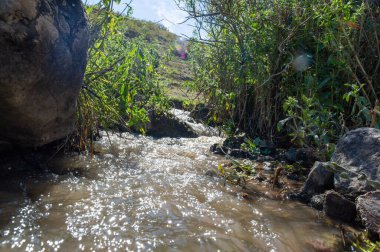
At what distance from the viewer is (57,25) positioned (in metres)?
2.92

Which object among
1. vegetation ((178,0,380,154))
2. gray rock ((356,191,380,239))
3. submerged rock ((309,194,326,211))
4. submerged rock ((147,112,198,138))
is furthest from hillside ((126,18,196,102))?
gray rock ((356,191,380,239))

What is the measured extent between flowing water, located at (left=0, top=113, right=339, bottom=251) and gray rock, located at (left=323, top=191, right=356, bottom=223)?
98 mm

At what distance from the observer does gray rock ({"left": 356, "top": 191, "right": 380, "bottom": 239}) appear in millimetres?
2430

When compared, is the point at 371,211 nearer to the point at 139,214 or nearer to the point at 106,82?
the point at 139,214

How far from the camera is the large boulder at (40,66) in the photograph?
100 inches

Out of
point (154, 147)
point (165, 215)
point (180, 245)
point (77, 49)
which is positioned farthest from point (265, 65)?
point (180, 245)

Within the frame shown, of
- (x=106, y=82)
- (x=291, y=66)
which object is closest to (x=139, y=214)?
(x=106, y=82)

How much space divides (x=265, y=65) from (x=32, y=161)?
3.05 m

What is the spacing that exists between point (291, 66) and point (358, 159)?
6.66 ft

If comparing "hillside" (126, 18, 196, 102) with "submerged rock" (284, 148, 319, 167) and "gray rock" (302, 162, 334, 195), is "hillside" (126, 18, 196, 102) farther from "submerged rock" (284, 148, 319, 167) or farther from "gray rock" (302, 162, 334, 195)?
"gray rock" (302, 162, 334, 195)

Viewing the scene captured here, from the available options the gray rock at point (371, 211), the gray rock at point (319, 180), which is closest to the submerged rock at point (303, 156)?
the gray rock at point (319, 180)

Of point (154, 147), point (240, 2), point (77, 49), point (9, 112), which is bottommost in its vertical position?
point (154, 147)

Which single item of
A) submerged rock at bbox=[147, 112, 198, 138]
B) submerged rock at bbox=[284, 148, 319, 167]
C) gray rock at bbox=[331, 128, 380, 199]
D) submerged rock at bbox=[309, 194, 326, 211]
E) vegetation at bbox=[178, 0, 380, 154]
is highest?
vegetation at bbox=[178, 0, 380, 154]

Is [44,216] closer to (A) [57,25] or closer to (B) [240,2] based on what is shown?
(A) [57,25]
